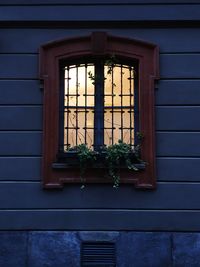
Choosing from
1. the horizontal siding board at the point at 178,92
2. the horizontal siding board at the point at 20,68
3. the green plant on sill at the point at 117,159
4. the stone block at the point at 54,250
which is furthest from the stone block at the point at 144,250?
the horizontal siding board at the point at 20,68

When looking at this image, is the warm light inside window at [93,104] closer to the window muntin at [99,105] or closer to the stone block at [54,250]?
the window muntin at [99,105]

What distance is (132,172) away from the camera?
20.7 feet

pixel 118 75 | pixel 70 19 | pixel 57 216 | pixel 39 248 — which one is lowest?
pixel 39 248

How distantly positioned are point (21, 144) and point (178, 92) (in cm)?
252

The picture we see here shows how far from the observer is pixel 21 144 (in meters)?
6.36

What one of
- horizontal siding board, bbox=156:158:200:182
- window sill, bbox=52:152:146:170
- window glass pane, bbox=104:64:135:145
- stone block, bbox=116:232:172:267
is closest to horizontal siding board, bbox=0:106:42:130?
window sill, bbox=52:152:146:170

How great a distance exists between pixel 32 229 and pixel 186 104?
117 inches

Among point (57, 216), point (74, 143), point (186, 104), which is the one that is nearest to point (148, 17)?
point (186, 104)

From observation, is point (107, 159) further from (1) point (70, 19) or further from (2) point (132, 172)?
(1) point (70, 19)

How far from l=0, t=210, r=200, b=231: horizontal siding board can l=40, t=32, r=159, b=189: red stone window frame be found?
1.47 feet

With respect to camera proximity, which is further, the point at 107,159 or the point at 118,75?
the point at 118,75

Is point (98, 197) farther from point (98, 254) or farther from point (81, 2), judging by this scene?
point (81, 2)

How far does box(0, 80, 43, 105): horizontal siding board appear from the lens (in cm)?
645

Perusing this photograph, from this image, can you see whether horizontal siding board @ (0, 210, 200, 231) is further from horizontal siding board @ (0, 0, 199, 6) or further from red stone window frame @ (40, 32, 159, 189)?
horizontal siding board @ (0, 0, 199, 6)
